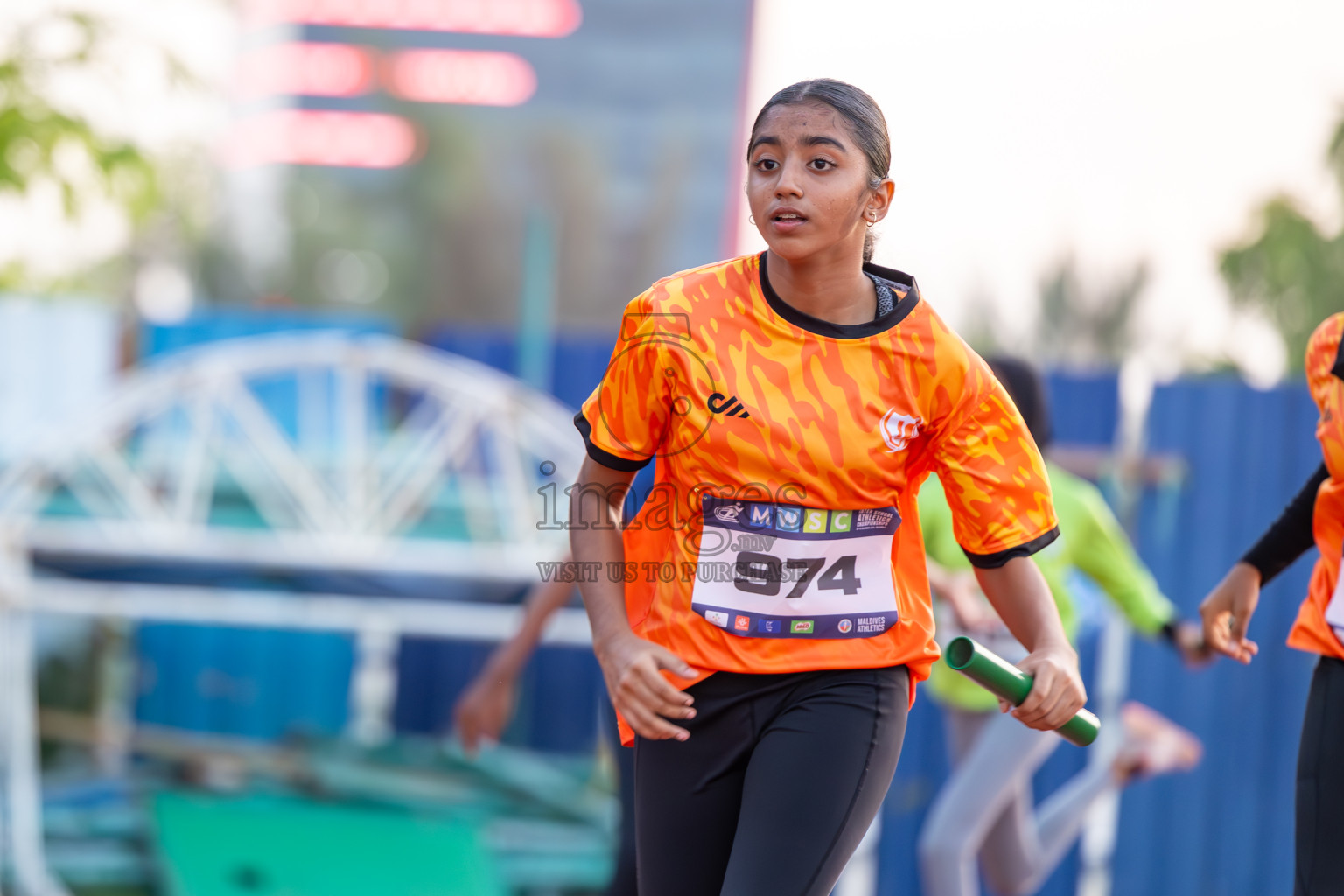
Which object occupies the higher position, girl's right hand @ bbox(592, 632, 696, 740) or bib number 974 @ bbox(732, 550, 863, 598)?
bib number 974 @ bbox(732, 550, 863, 598)

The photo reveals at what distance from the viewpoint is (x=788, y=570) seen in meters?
2.12

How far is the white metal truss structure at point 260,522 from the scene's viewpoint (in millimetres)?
5453

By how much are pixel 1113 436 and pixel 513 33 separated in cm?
1533

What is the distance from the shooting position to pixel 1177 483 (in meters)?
5.62

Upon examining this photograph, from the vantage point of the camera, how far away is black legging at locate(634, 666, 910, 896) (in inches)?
80.4

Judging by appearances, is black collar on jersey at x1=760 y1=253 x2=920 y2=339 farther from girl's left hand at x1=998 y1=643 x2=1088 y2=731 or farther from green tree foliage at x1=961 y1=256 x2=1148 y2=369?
green tree foliage at x1=961 y1=256 x2=1148 y2=369

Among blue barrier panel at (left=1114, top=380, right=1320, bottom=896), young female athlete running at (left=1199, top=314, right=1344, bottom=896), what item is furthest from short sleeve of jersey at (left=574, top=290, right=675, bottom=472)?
blue barrier panel at (left=1114, top=380, right=1320, bottom=896)

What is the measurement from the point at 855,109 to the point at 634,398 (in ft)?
1.90

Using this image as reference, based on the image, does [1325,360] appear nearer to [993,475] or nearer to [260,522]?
[993,475]

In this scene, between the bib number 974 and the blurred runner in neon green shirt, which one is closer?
the bib number 974

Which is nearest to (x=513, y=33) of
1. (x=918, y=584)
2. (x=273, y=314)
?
(x=273, y=314)

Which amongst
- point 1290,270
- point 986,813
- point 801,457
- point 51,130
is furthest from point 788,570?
point 1290,270

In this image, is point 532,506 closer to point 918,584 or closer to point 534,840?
point 534,840

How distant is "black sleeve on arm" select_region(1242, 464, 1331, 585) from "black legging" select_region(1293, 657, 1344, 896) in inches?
14.4
